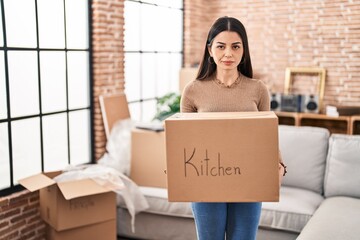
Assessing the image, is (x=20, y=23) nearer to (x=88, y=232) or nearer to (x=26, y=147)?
(x=26, y=147)

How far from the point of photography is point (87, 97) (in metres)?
3.66

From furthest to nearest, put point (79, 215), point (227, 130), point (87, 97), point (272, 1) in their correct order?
point (272, 1), point (87, 97), point (79, 215), point (227, 130)

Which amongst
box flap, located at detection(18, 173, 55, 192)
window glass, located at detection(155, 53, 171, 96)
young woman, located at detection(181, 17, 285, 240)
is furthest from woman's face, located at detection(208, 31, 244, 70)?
window glass, located at detection(155, 53, 171, 96)

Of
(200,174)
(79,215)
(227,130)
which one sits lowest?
(79,215)

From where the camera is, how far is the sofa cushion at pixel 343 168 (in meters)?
2.97

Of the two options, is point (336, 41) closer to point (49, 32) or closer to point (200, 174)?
point (49, 32)

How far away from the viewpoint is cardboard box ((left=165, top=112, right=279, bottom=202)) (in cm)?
161

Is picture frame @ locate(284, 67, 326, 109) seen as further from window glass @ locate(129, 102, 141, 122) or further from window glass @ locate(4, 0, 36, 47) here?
window glass @ locate(4, 0, 36, 47)

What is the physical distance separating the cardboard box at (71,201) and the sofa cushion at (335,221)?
118 centimetres

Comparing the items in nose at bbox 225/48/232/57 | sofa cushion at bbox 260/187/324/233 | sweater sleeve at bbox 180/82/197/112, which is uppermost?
nose at bbox 225/48/232/57

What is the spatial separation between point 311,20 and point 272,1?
52 centimetres

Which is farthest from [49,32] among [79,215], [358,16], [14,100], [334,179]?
[358,16]

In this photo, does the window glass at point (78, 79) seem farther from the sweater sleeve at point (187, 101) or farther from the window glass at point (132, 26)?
the sweater sleeve at point (187, 101)

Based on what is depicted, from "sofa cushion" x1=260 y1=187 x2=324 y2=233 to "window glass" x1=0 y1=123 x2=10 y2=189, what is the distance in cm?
159
